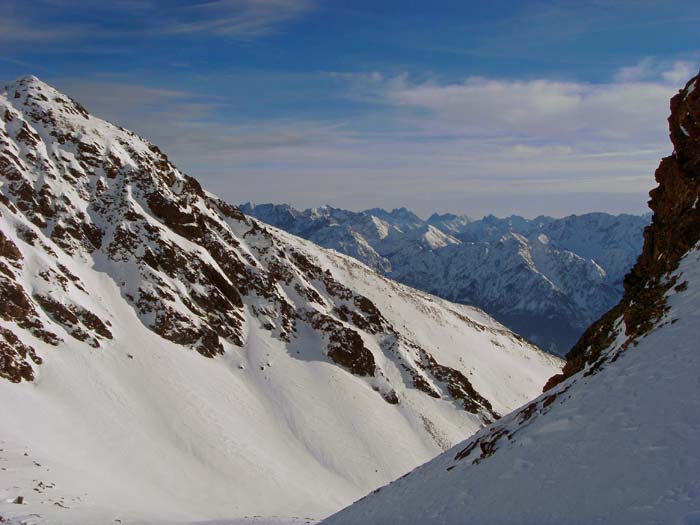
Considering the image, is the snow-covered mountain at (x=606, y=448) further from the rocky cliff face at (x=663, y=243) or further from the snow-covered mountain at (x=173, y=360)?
the snow-covered mountain at (x=173, y=360)

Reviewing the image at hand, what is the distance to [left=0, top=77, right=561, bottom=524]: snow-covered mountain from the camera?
4191 centimetres

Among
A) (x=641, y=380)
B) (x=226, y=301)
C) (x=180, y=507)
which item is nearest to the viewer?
(x=641, y=380)

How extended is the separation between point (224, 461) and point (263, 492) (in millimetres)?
5188

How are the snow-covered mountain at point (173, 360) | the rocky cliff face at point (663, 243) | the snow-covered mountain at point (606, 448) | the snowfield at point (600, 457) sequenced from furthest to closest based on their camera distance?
the snow-covered mountain at point (173, 360), the rocky cliff face at point (663, 243), the snow-covered mountain at point (606, 448), the snowfield at point (600, 457)

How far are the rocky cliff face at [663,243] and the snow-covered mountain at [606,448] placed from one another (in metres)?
0.12

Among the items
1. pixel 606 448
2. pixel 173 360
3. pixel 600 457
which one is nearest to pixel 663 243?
pixel 606 448

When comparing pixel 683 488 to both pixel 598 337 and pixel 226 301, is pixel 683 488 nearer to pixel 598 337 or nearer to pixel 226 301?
pixel 598 337

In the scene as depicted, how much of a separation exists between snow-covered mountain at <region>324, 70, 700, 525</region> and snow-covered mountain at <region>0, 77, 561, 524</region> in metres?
19.6

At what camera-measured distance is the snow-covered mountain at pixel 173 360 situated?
41906 mm

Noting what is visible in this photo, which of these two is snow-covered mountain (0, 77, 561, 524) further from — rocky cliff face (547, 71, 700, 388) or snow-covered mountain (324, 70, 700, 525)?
rocky cliff face (547, 71, 700, 388)

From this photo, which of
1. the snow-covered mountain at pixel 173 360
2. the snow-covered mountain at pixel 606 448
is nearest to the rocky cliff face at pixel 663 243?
the snow-covered mountain at pixel 606 448

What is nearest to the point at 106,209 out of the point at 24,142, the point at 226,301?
the point at 24,142

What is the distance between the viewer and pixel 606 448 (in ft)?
40.1

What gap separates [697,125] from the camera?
2745cm
